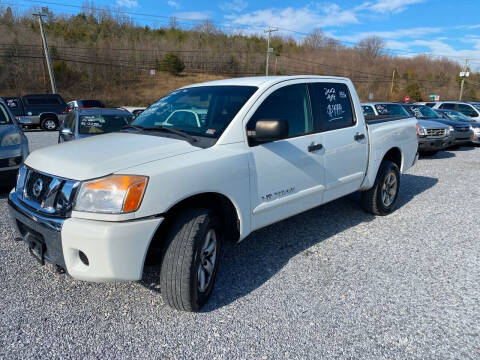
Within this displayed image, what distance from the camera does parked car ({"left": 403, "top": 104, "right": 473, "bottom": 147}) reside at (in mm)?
11180

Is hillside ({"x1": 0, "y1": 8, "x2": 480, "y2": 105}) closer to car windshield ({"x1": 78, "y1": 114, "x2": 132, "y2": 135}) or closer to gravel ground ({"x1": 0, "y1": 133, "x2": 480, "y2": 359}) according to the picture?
car windshield ({"x1": 78, "y1": 114, "x2": 132, "y2": 135})

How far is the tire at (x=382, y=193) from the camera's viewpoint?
4699 millimetres

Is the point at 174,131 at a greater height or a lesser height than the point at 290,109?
lesser

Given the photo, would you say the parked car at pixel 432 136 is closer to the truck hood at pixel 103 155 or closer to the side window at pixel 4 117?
the truck hood at pixel 103 155

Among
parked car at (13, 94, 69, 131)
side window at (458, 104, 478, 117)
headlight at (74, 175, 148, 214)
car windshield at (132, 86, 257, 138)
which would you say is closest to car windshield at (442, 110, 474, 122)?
side window at (458, 104, 478, 117)

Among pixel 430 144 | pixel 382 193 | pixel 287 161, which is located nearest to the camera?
pixel 287 161

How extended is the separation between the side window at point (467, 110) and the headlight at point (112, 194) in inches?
640

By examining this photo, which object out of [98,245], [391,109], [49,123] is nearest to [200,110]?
[98,245]

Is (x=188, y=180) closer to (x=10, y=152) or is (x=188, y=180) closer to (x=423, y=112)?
(x=10, y=152)

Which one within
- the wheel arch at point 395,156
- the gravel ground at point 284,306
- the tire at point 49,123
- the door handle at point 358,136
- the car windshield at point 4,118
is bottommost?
the tire at point 49,123

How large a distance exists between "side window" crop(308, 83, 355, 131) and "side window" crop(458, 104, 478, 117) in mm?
13307

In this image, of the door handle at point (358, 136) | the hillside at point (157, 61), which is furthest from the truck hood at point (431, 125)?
the hillside at point (157, 61)

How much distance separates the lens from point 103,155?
8.20 feet

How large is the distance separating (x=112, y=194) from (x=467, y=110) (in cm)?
1674
